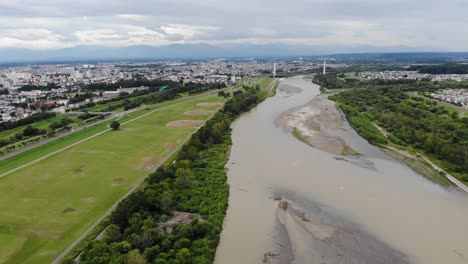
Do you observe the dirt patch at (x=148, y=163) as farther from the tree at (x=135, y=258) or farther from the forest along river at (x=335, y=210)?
the tree at (x=135, y=258)

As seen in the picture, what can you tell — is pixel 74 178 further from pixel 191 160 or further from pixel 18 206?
pixel 191 160

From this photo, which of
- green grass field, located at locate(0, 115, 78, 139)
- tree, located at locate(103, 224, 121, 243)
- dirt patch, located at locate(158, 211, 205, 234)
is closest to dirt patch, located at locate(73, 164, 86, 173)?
tree, located at locate(103, 224, 121, 243)

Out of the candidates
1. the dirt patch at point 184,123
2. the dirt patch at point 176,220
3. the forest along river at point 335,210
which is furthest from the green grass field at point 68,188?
the forest along river at point 335,210

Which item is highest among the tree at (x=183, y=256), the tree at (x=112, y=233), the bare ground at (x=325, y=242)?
the tree at (x=112, y=233)

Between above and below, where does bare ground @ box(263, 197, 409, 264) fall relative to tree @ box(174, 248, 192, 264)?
below

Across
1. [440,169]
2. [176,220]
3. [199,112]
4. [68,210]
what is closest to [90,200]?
[68,210]

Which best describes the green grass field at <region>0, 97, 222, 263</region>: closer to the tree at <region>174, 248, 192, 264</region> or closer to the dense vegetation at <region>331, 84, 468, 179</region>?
the tree at <region>174, 248, 192, 264</region>

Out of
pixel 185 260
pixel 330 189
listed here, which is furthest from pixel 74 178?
pixel 330 189
